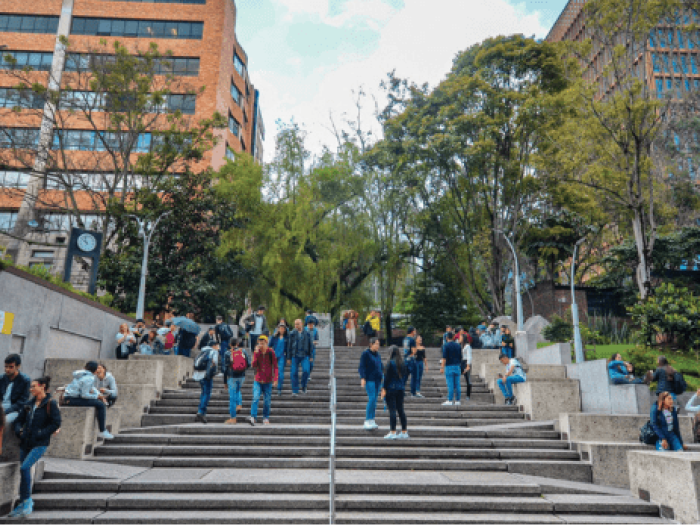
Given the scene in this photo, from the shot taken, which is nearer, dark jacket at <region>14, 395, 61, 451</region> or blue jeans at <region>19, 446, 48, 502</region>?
blue jeans at <region>19, 446, 48, 502</region>

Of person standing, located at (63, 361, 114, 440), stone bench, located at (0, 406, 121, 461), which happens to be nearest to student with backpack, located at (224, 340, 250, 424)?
person standing, located at (63, 361, 114, 440)

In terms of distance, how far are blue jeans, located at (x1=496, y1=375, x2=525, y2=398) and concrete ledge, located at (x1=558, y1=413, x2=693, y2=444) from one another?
2877 mm

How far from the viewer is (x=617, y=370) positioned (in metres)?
12.0

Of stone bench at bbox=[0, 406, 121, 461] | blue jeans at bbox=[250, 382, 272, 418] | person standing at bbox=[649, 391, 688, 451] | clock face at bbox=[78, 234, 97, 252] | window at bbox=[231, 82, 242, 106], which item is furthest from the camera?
window at bbox=[231, 82, 242, 106]

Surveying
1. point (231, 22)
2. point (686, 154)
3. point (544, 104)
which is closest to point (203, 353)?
point (544, 104)

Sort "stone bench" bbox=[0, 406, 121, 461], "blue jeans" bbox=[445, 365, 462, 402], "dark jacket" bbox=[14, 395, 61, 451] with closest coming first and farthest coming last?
"dark jacket" bbox=[14, 395, 61, 451] → "stone bench" bbox=[0, 406, 121, 461] → "blue jeans" bbox=[445, 365, 462, 402]

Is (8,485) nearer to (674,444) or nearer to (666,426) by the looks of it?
(666,426)

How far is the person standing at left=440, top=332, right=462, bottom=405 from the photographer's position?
40.3 feet

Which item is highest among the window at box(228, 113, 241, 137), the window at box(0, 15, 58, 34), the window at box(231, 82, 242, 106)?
the window at box(0, 15, 58, 34)

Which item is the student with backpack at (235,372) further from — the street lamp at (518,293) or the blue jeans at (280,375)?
the street lamp at (518,293)

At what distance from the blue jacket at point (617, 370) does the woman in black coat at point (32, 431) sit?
1119 cm

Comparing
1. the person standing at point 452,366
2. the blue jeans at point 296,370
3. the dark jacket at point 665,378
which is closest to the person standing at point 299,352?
the blue jeans at point 296,370

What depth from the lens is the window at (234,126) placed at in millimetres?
46088

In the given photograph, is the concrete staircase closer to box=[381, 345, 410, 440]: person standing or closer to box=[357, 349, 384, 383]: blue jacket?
box=[381, 345, 410, 440]: person standing
